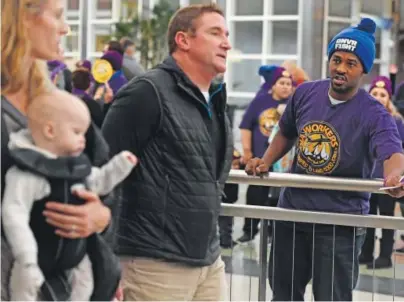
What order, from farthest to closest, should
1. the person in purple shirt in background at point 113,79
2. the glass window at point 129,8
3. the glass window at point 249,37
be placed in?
the glass window at point 249,37 → the glass window at point 129,8 → the person in purple shirt in background at point 113,79

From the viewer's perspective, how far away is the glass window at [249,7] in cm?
1634

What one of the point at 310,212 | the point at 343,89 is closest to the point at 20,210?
the point at 310,212

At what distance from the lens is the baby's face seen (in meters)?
1.95

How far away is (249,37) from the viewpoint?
16.3 m

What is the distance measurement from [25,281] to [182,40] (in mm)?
1340

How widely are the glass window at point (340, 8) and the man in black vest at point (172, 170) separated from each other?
41.1ft

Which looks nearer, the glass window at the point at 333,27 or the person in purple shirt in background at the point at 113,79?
the person in purple shirt in background at the point at 113,79

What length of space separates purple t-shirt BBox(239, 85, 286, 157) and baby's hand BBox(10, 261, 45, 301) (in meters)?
5.80

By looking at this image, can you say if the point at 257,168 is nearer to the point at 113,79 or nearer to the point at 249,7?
the point at 113,79

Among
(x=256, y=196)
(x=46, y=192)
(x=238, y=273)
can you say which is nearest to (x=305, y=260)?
(x=238, y=273)

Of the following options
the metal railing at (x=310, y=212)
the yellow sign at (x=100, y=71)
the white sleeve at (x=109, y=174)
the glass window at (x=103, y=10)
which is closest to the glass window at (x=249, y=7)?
the glass window at (x=103, y=10)

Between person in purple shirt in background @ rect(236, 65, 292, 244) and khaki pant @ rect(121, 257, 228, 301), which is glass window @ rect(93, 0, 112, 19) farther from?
khaki pant @ rect(121, 257, 228, 301)

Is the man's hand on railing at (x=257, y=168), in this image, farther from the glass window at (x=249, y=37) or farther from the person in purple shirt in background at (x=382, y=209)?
the glass window at (x=249, y=37)

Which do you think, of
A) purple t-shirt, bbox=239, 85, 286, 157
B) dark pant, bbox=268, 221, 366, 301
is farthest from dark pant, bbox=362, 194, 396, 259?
dark pant, bbox=268, 221, 366, 301
